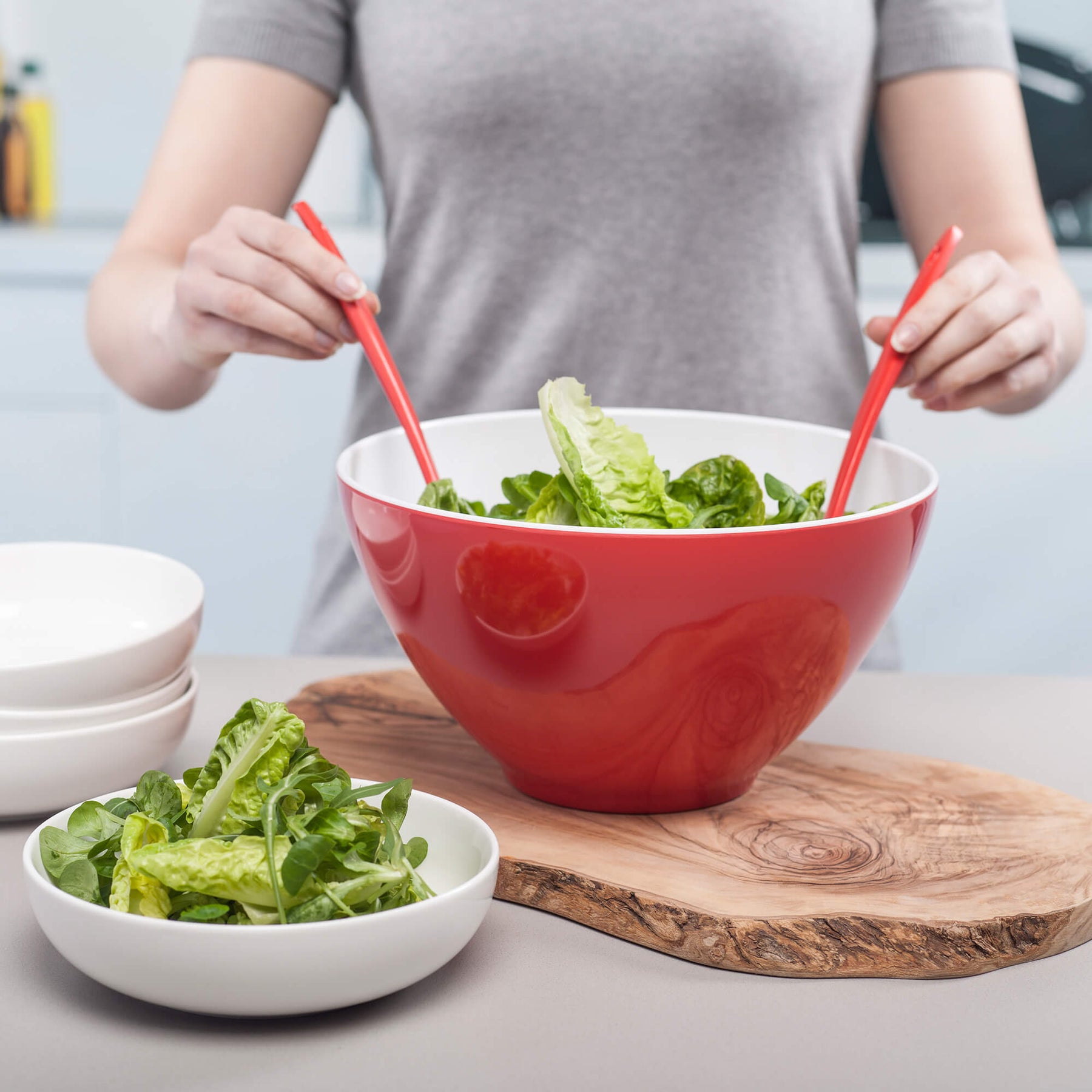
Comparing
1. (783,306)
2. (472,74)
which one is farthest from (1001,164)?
(472,74)

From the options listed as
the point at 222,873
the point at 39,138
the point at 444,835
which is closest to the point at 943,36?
the point at 444,835

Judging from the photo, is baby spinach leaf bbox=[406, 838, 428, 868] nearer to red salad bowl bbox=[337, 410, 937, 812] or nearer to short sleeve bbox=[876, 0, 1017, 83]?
red salad bowl bbox=[337, 410, 937, 812]

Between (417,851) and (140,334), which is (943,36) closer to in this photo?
(140,334)

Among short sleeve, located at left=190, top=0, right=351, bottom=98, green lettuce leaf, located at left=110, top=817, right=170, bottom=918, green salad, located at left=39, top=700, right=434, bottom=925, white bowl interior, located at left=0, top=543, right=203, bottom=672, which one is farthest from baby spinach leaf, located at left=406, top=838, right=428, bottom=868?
short sleeve, located at left=190, top=0, right=351, bottom=98

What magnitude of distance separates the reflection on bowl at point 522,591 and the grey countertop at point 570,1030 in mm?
144

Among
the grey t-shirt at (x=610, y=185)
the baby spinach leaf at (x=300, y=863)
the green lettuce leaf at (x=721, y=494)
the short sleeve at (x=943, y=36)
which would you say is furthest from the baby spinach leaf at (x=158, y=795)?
the short sleeve at (x=943, y=36)

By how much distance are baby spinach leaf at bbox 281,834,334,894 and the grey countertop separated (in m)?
0.04

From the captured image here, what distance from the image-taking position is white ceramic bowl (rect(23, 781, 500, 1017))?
49 cm

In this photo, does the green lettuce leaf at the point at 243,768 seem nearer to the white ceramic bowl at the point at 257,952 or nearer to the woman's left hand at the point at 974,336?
the white ceramic bowl at the point at 257,952

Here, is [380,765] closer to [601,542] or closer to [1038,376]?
[601,542]

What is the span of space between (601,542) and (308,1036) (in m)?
0.26

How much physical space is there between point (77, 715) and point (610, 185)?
2.62ft

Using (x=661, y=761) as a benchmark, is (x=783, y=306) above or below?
above

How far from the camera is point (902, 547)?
2.29ft
